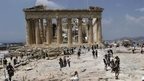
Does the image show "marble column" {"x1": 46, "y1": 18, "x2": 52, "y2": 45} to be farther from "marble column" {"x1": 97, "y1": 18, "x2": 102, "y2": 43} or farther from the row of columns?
"marble column" {"x1": 97, "y1": 18, "x2": 102, "y2": 43}

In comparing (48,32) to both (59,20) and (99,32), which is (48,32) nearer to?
(59,20)

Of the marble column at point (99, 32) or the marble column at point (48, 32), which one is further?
the marble column at point (99, 32)

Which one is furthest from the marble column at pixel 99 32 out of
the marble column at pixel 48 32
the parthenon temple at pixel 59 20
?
the marble column at pixel 48 32

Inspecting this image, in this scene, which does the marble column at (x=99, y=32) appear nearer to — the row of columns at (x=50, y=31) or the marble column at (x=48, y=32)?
the row of columns at (x=50, y=31)

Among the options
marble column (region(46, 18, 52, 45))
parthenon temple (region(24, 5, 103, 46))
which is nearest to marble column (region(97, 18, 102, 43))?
parthenon temple (region(24, 5, 103, 46))

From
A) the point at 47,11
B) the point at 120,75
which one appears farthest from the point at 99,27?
the point at 120,75

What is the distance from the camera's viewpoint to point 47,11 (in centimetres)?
9881

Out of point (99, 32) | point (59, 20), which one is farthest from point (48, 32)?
point (99, 32)

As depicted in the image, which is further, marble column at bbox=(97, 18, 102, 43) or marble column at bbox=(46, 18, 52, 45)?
marble column at bbox=(97, 18, 102, 43)

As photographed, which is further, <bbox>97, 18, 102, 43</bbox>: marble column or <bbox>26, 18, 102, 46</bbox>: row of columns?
<bbox>97, 18, 102, 43</bbox>: marble column

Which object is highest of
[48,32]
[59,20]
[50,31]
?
[59,20]

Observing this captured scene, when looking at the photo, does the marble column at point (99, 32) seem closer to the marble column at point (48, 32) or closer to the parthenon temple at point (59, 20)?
the parthenon temple at point (59, 20)

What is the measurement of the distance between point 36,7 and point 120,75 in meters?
68.9

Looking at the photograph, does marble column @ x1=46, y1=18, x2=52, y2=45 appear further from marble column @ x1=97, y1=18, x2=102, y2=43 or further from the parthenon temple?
marble column @ x1=97, y1=18, x2=102, y2=43
